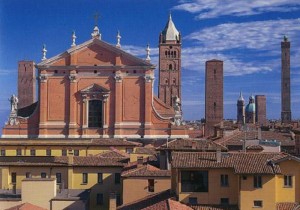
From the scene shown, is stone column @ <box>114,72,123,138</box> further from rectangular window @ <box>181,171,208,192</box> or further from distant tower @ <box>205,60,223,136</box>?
rectangular window @ <box>181,171,208,192</box>

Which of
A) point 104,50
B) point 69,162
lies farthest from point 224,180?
point 104,50

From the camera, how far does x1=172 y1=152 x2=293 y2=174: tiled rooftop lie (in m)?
19.9

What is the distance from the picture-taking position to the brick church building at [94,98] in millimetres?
42906

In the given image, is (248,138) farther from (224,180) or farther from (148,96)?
(224,180)

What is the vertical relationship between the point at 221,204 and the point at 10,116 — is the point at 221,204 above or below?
below

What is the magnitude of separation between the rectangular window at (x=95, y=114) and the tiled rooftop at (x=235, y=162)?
22.1 metres

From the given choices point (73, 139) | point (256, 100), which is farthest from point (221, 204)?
point (256, 100)

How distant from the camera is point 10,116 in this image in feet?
142

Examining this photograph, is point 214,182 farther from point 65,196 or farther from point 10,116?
point 10,116

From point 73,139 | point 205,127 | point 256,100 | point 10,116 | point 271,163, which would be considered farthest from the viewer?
point 256,100

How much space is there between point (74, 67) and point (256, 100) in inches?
2590

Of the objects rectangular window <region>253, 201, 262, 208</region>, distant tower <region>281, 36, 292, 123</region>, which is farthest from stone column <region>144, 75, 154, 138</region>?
distant tower <region>281, 36, 292, 123</region>

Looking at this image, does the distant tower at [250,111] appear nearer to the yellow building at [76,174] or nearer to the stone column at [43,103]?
the stone column at [43,103]

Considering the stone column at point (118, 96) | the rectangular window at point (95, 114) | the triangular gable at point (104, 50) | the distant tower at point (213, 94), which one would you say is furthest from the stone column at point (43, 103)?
the distant tower at point (213, 94)
